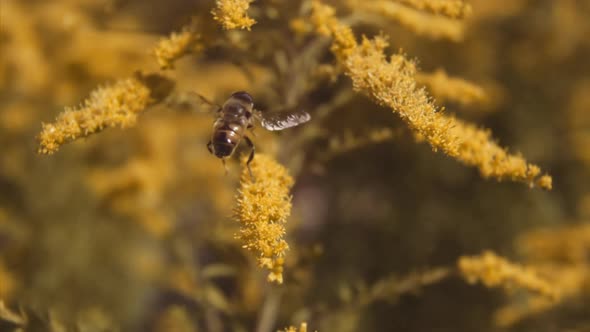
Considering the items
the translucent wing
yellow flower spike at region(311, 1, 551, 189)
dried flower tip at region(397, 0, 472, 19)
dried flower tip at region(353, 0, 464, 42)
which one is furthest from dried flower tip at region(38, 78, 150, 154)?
dried flower tip at region(397, 0, 472, 19)

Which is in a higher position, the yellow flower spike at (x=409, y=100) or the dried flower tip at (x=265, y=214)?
the yellow flower spike at (x=409, y=100)

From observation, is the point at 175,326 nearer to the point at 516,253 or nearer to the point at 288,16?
the point at 288,16

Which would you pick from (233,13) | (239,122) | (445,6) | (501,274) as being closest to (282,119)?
(239,122)

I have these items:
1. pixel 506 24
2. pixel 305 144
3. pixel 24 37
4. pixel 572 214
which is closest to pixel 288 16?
pixel 305 144

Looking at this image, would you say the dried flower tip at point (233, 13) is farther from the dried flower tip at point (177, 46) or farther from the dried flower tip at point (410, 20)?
the dried flower tip at point (410, 20)

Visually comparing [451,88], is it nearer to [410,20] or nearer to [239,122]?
[410,20]

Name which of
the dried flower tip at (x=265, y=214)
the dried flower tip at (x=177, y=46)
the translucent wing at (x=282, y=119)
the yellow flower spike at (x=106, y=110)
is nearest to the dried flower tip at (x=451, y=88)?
the translucent wing at (x=282, y=119)
